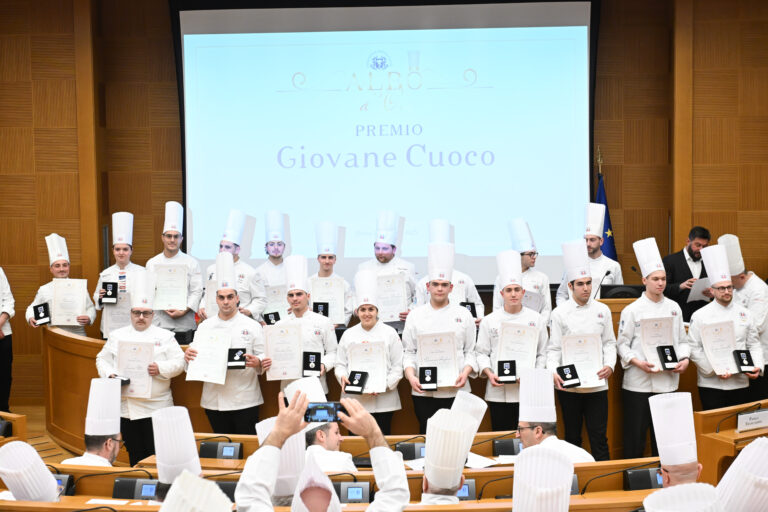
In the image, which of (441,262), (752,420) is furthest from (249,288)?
(752,420)

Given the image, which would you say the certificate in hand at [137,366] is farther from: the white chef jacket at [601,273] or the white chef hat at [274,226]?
the white chef jacket at [601,273]

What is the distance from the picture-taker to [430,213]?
26.5 feet

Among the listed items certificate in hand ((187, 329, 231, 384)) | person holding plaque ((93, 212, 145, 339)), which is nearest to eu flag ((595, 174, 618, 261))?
certificate in hand ((187, 329, 231, 384))

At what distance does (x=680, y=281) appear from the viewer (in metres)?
6.81

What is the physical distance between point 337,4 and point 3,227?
3.97 m

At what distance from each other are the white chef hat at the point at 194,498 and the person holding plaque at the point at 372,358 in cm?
314

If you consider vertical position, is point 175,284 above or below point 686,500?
above

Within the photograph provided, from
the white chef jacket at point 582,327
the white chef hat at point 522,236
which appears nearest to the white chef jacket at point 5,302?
the white chef hat at point 522,236

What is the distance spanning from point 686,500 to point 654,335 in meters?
3.61

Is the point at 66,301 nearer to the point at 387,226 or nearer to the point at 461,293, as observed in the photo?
the point at 387,226

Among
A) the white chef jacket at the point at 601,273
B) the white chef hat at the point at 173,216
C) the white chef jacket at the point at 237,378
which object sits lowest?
the white chef jacket at the point at 237,378

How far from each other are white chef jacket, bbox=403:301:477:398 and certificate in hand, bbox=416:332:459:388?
35mm

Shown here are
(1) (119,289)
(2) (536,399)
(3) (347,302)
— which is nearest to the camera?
(2) (536,399)

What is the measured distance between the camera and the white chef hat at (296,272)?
5621 millimetres
